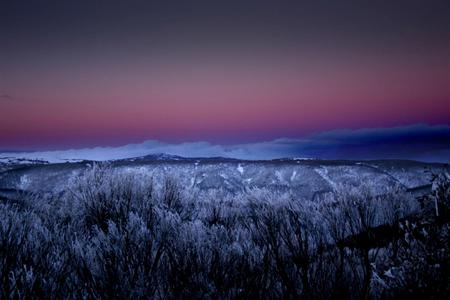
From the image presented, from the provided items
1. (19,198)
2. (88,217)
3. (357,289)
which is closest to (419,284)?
(357,289)

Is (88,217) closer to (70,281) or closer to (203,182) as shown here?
(70,281)

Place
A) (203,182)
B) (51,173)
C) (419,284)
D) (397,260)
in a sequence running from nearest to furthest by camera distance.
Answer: (419,284)
(397,260)
(203,182)
(51,173)

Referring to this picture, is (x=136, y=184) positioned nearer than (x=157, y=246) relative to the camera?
No

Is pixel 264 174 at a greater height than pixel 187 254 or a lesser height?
lesser

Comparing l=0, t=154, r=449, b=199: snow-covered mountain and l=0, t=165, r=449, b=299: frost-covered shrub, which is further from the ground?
l=0, t=165, r=449, b=299: frost-covered shrub

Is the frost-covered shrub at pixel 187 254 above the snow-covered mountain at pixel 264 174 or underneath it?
above

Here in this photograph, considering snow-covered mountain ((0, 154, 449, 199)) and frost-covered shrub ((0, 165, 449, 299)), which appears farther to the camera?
snow-covered mountain ((0, 154, 449, 199))

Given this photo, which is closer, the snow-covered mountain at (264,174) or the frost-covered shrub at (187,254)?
the frost-covered shrub at (187,254)

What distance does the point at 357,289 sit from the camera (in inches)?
361

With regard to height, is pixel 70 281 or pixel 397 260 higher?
pixel 397 260

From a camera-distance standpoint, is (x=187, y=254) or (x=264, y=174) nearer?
(x=187, y=254)

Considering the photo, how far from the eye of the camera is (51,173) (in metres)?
126

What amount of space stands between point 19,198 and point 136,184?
13.7 ft

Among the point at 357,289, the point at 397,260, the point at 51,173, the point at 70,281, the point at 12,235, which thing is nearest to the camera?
the point at 397,260
